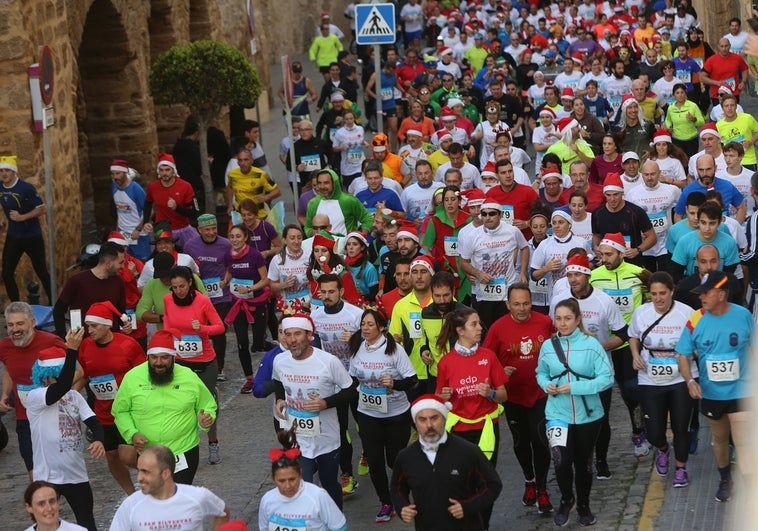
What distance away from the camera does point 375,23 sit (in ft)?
66.0

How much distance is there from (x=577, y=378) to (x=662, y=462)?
1.38m

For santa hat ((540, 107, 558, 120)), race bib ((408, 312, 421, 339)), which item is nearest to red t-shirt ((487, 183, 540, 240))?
race bib ((408, 312, 421, 339))

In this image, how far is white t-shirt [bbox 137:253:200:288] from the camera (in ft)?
45.0

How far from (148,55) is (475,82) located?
6721 millimetres

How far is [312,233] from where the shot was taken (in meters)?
15.6

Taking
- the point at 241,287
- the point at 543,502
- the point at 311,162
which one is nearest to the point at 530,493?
the point at 543,502

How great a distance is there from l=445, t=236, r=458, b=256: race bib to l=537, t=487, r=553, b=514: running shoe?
151 inches

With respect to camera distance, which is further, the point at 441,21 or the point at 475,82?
the point at 441,21

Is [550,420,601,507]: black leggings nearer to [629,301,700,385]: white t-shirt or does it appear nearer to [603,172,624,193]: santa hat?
[629,301,700,385]: white t-shirt

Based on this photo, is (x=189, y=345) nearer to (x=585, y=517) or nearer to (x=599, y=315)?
(x=599, y=315)

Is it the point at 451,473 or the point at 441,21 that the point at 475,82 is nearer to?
the point at 441,21

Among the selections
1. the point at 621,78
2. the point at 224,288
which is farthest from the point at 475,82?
the point at 224,288

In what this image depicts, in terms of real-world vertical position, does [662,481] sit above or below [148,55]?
below

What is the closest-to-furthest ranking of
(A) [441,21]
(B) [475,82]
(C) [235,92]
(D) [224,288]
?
(D) [224,288], (C) [235,92], (B) [475,82], (A) [441,21]
